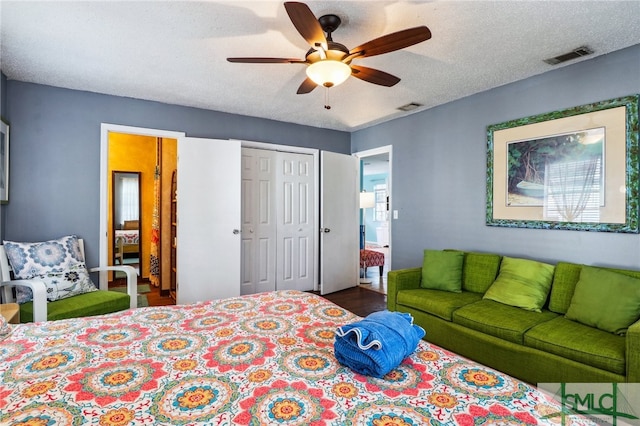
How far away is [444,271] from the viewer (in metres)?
3.25

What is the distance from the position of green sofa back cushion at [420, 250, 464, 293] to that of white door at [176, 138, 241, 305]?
2213mm

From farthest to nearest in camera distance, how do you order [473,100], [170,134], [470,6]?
1. [170,134]
2. [473,100]
3. [470,6]

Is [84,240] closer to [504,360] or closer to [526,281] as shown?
[504,360]

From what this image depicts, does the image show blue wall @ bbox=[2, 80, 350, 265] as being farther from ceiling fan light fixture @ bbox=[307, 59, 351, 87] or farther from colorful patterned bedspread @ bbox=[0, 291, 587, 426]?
ceiling fan light fixture @ bbox=[307, 59, 351, 87]

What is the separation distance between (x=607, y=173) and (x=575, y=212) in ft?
1.24

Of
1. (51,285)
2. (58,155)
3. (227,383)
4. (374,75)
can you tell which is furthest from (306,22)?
(58,155)

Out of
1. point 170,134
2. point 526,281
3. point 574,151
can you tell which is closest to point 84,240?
point 170,134

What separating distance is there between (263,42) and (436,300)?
2.52m

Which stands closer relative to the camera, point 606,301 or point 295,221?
point 606,301

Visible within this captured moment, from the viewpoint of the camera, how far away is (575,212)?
2.81 meters

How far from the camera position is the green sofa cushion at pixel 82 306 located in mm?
2555

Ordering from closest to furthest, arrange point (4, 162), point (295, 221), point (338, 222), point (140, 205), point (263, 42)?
point (263, 42) < point (4, 162) < point (295, 221) < point (338, 222) < point (140, 205)

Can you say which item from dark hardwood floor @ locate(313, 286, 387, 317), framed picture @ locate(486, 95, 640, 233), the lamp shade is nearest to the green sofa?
framed picture @ locate(486, 95, 640, 233)

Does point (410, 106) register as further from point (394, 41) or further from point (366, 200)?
point (366, 200)
